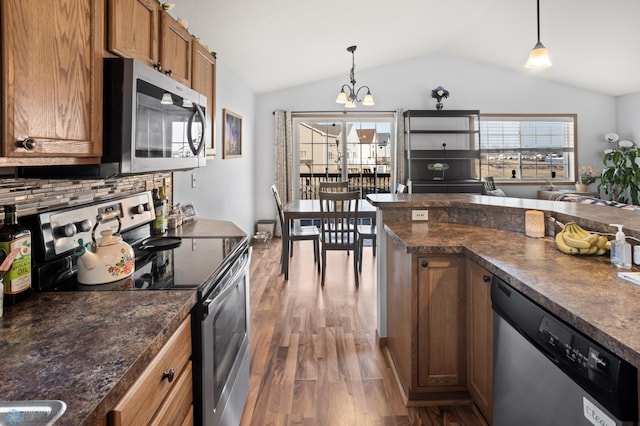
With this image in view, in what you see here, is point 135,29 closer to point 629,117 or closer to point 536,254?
point 536,254

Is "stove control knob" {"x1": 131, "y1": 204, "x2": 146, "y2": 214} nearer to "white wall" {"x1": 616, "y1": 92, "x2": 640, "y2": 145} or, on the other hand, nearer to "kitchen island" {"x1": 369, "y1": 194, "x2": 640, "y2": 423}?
"kitchen island" {"x1": 369, "y1": 194, "x2": 640, "y2": 423}

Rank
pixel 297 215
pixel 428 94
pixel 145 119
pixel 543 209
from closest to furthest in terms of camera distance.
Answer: pixel 145 119 < pixel 543 209 < pixel 297 215 < pixel 428 94

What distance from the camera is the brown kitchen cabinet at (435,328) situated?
6.39 ft

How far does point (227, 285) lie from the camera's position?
61.8 inches

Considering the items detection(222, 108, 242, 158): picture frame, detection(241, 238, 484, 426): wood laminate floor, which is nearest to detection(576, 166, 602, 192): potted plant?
detection(241, 238, 484, 426): wood laminate floor

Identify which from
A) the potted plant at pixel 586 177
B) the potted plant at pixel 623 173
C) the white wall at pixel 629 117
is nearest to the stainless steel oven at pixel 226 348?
the potted plant at pixel 623 173

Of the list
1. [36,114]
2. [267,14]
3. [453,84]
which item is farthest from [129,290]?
[453,84]

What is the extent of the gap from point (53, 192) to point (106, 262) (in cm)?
41

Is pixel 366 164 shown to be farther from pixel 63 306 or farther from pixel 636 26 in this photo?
pixel 63 306

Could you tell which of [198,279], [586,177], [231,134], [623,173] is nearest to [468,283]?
[198,279]

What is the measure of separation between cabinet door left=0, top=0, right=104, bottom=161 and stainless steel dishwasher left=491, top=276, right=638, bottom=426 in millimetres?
1492

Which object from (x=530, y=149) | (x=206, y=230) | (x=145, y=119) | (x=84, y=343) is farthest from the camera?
(x=530, y=149)

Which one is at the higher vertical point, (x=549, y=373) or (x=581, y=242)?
(x=581, y=242)

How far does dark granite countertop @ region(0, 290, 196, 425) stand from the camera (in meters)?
0.72
